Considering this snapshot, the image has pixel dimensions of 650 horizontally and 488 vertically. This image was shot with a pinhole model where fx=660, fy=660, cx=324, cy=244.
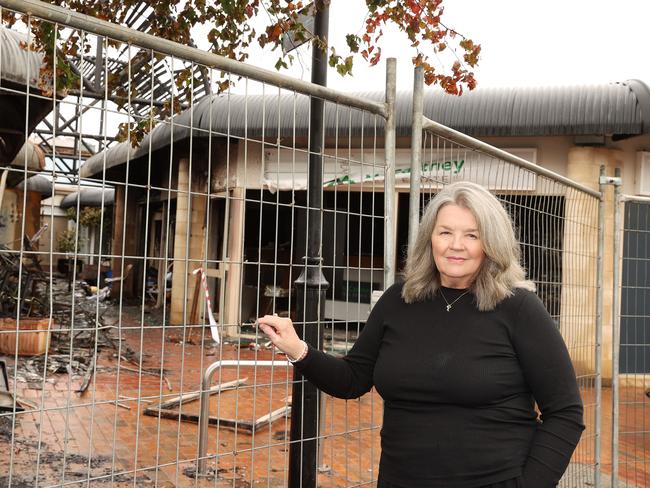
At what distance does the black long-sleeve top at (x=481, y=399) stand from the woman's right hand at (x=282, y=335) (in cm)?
36

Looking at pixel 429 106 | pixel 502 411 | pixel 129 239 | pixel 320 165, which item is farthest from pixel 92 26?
pixel 129 239

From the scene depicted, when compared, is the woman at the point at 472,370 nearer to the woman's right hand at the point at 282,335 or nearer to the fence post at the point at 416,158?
the woman's right hand at the point at 282,335

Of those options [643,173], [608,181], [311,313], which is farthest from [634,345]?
[643,173]

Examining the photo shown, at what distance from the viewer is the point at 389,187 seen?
3184 mm

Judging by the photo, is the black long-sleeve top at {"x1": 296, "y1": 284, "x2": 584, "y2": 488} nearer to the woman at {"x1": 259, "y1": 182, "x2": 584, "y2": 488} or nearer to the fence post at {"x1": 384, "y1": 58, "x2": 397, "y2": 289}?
the woman at {"x1": 259, "y1": 182, "x2": 584, "y2": 488}

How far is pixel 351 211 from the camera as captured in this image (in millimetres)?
3180

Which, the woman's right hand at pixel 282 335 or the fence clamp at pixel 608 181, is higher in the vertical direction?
the fence clamp at pixel 608 181

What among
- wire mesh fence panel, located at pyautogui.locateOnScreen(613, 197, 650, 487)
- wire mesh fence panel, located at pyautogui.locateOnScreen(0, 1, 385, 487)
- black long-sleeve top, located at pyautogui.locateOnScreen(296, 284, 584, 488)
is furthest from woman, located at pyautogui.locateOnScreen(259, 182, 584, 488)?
wire mesh fence panel, located at pyautogui.locateOnScreen(613, 197, 650, 487)

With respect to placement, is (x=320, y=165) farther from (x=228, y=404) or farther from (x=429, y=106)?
(x=429, y=106)

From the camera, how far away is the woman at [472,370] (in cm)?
203

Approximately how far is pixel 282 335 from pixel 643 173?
9526 mm

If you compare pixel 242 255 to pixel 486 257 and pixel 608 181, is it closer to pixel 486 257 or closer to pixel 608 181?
pixel 486 257

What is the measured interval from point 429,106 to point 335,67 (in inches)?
252

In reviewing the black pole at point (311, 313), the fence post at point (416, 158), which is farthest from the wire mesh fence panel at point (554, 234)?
the black pole at point (311, 313)
